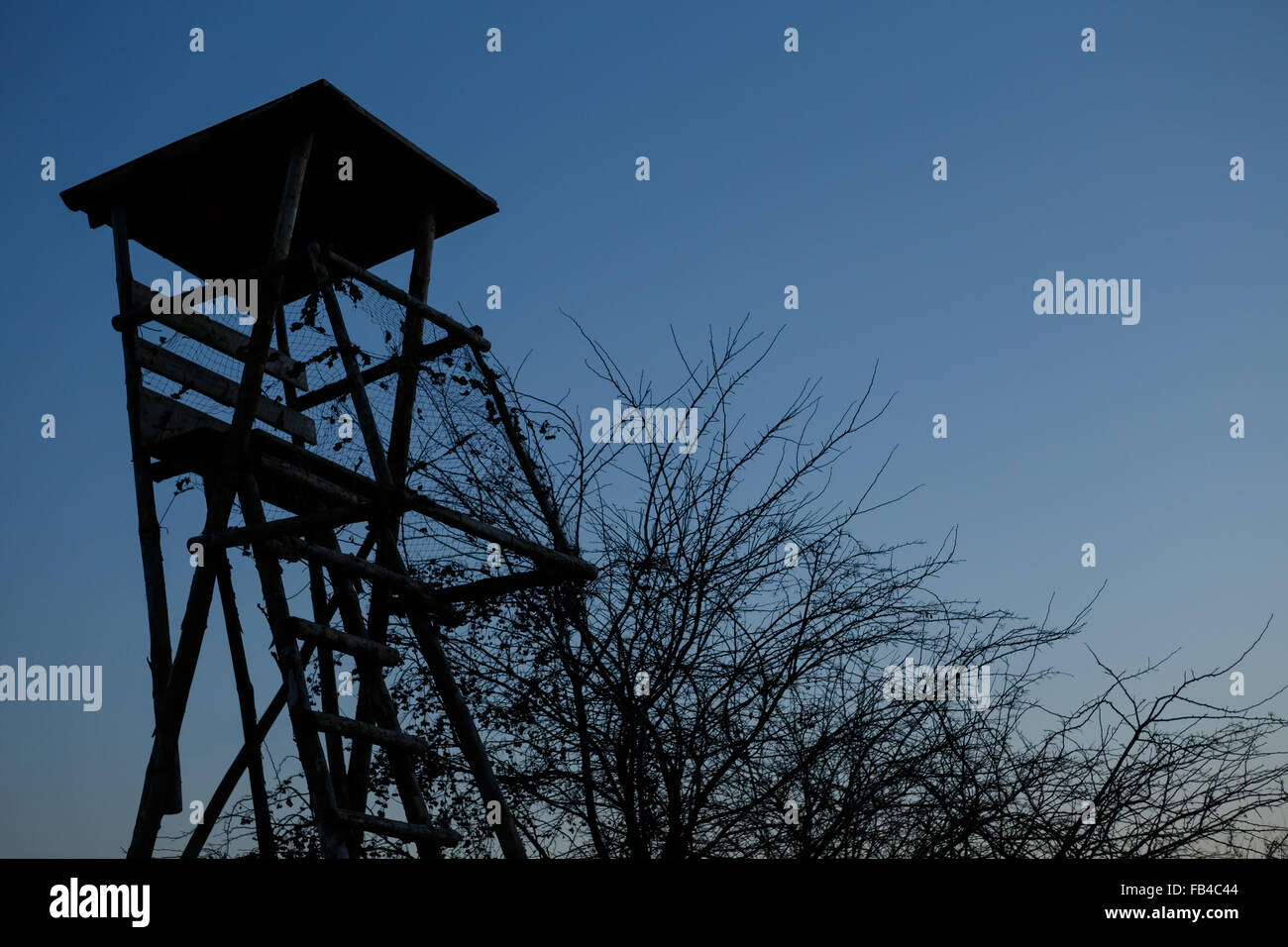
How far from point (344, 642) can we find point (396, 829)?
936 millimetres

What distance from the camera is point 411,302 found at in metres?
6.51

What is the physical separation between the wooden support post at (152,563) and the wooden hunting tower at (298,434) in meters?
0.01

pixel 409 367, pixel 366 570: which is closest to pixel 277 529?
pixel 366 570

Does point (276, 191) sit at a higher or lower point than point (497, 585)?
higher

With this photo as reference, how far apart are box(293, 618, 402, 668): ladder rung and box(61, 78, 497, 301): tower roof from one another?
2.14m

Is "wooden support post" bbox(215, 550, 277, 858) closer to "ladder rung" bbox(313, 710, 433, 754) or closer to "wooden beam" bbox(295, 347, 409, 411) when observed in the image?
"ladder rung" bbox(313, 710, 433, 754)

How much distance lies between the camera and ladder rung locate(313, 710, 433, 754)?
5.07m

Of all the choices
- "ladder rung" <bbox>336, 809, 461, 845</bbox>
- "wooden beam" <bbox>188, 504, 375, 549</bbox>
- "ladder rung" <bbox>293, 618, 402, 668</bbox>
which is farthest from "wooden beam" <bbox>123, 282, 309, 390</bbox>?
"ladder rung" <bbox>336, 809, 461, 845</bbox>

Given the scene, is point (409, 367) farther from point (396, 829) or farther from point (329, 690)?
point (396, 829)

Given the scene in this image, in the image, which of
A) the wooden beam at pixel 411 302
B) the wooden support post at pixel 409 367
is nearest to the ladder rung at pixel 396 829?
the wooden support post at pixel 409 367
